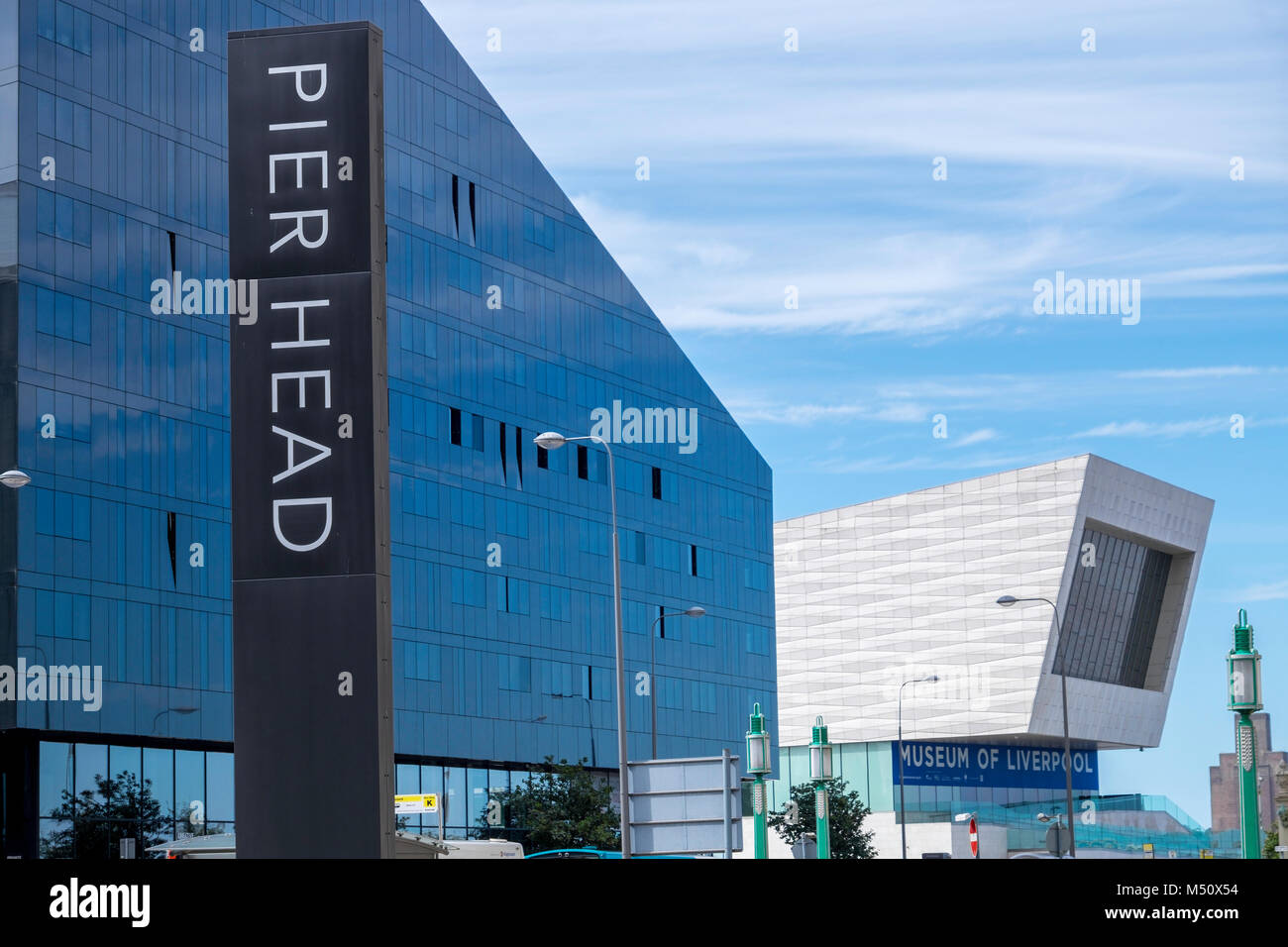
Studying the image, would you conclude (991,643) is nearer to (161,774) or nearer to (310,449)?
(161,774)

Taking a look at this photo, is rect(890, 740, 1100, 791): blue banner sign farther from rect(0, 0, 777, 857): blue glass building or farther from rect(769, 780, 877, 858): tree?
rect(0, 0, 777, 857): blue glass building

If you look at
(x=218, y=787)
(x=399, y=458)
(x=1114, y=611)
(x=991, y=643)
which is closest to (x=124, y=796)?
(x=218, y=787)

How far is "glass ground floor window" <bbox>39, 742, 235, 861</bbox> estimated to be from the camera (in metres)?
54.8

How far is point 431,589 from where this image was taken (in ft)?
234

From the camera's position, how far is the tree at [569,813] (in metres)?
64.8

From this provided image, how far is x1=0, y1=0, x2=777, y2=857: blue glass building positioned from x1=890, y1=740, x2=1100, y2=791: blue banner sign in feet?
85.9

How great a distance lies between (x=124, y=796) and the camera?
189 ft

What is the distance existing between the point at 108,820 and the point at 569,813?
17.6 meters

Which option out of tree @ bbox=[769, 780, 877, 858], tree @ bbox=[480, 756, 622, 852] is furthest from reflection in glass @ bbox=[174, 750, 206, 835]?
tree @ bbox=[769, 780, 877, 858]

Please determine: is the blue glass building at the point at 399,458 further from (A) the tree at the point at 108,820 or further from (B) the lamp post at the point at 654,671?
(B) the lamp post at the point at 654,671

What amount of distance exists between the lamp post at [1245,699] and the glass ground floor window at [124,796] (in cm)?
3617
